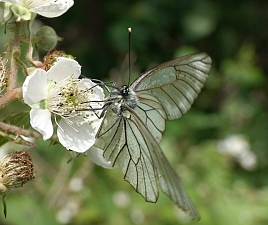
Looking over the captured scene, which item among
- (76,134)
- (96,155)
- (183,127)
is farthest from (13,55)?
(183,127)

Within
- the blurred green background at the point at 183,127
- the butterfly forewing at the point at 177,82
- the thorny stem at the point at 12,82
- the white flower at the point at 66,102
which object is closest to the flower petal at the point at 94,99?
the white flower at the point at 66,102

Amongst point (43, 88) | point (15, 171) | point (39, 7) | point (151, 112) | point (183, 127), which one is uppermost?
point (39, 7)

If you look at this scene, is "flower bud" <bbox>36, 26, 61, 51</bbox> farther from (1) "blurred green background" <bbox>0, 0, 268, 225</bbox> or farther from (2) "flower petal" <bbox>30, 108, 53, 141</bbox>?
(1) "blurred green background" <bbox>0, 0, 268, 225</bbox>

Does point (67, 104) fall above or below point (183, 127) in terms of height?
above

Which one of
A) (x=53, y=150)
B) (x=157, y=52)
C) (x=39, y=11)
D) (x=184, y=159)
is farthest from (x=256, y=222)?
(x=39, y=11)

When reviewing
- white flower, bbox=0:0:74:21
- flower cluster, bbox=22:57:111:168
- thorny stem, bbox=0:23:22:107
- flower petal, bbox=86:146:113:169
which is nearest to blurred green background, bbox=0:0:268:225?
flower petal, bbox=86:146:113:169

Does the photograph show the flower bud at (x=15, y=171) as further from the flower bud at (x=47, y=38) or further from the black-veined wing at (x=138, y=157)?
the flower bud at (x=47, y=38)

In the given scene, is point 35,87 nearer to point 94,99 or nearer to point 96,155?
point 94,99
